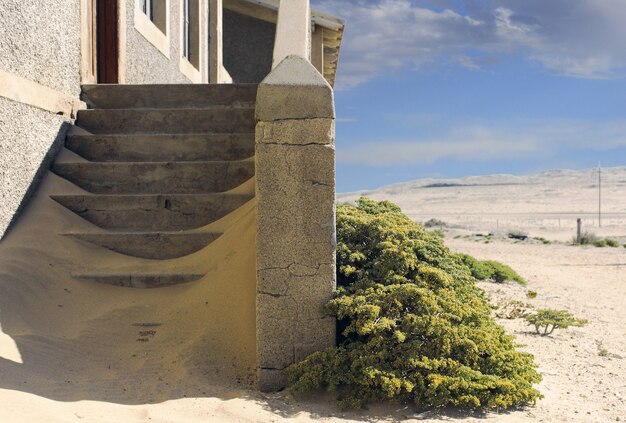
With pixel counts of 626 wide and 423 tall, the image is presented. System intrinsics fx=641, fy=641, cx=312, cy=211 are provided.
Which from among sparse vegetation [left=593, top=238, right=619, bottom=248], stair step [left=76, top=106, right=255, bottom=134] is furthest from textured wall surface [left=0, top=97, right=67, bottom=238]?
sparse vegetation [left=593, top=238, right=619, bottom=248]

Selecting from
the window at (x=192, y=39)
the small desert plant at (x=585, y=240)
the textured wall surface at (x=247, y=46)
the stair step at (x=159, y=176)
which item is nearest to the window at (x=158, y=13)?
the window at (x=192, y=39)

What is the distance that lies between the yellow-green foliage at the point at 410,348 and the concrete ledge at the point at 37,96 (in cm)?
329

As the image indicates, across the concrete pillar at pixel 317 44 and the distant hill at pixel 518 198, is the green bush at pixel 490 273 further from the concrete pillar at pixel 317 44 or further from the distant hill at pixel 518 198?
the distant hill at pixel 518 198

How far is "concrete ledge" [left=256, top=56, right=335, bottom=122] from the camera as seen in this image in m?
4.21

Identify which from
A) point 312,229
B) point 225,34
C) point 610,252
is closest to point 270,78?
point 312,229

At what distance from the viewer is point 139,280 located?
5434mm

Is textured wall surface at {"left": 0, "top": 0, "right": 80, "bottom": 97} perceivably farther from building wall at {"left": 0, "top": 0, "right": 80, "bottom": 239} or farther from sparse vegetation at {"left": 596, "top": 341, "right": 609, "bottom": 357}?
sparse vegetation at {"left": 596, "top": 341, "right": 609, "bottom": 357}

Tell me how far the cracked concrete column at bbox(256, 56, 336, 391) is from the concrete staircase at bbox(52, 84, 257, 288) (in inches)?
54.1

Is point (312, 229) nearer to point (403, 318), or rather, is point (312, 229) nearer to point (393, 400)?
point (403, 318)

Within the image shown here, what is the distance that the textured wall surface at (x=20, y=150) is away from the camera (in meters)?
5.65

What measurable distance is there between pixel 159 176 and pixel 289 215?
2660 mm

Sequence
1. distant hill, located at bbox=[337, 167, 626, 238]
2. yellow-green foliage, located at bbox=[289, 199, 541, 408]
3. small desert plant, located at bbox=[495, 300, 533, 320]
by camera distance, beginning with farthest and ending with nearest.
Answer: distant hill, located at bbox=[337, 167, 626, 238] < small desert plant, located at bbox=[495, 300, 533, 320] < yellow-green foliage, located at bbox=[289, 199, 541, 408]

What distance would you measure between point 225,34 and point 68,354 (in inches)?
506

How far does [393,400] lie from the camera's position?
398 centimetres
